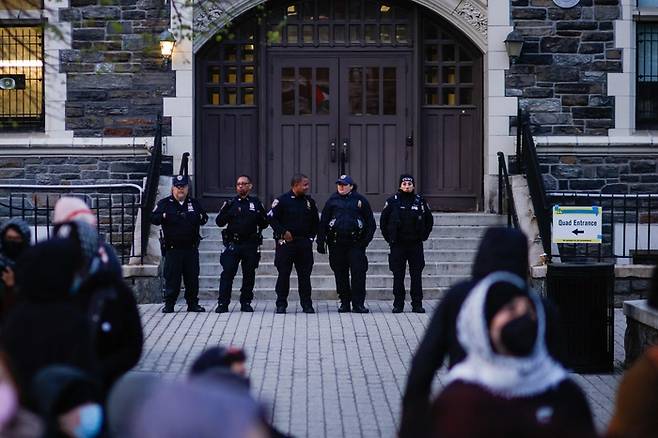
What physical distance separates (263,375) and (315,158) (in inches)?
345

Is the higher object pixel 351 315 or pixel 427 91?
pixel 427 91

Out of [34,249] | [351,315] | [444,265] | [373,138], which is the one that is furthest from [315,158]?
[34,249]

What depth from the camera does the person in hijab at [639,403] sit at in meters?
4.29

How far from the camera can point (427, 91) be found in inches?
749

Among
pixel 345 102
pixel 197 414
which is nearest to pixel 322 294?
pixel 345 102

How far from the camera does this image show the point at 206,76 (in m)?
18.8

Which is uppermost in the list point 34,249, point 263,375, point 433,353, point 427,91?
point 427,91

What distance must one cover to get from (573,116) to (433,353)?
526 inches

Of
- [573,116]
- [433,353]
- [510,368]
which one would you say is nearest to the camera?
[510,368]

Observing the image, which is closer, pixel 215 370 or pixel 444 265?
pixel 215 370

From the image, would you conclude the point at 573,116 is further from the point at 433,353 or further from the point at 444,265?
the point at 433,353

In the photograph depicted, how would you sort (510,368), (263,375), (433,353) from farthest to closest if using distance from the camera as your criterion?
(263,375) < (433,353) < (510,368)

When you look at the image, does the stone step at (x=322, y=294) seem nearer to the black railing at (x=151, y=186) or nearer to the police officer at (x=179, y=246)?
the black railing at (x=151, y=186)

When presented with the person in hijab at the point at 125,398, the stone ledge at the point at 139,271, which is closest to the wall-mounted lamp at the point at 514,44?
the stone ledge at the point at 139,271
